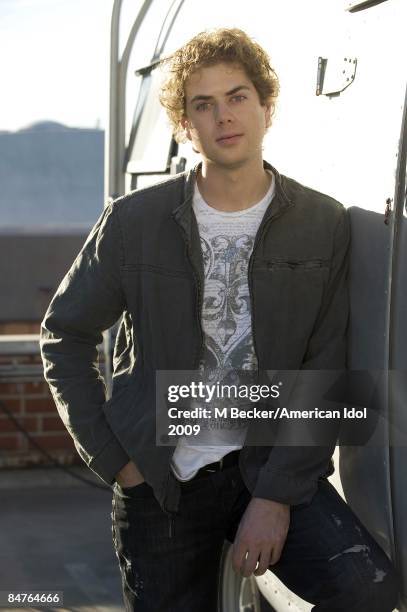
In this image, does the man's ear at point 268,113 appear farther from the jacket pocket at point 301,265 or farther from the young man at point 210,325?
the jacket pocket at point 301,265

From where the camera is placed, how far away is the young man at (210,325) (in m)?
2.66

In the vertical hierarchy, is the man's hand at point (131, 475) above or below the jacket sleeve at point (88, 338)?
below

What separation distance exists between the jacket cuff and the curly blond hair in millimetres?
830

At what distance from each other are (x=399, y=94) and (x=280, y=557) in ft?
3.63

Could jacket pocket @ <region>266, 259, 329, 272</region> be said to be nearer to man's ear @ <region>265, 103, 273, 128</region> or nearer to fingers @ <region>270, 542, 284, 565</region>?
man's ear @ <region>265, 103, 273, 128</region>

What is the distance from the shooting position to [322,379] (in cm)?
269

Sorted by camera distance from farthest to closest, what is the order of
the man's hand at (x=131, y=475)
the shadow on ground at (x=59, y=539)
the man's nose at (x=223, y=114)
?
the shadow on ground at (x=59, y=539)
the man's hand at (x=131, y=475)
the man's nose at (x=223, y=114)

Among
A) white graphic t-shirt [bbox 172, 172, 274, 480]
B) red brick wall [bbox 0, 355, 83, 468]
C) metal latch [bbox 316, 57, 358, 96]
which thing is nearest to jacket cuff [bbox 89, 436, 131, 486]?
white graphic t-shirt [bbox 172, 172, 274, 480]

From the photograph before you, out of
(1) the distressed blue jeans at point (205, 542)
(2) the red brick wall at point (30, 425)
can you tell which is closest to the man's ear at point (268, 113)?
(1) the distressed blue jeans at point (205, 542)

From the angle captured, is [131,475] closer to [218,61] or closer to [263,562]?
[263,562]

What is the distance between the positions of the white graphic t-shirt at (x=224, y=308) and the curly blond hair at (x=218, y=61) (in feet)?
0.91

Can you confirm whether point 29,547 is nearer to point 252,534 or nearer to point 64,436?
point 64,436

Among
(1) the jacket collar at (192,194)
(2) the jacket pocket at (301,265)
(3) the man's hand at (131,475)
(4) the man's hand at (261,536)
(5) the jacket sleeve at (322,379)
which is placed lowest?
(4) the man's hand at (261,536)

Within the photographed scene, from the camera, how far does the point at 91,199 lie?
1229 cm
